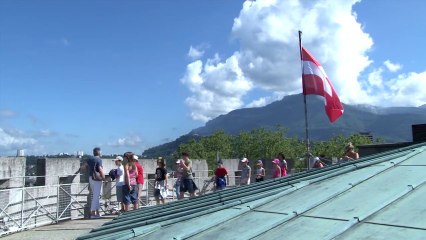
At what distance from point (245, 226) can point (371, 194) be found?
1.30 m

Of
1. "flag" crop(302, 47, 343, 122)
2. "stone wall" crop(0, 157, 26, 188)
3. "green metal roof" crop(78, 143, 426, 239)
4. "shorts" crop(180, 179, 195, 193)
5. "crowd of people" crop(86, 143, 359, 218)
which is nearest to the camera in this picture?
"green metal roof" crop(78, 143, 426, 239)

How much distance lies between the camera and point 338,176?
5.82 m

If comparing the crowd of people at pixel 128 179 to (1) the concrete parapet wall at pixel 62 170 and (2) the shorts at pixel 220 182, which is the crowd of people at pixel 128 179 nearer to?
(1) the concrete parapet wall at pixel 62 170

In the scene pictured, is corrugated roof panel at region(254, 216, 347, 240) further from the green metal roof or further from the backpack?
the backpack

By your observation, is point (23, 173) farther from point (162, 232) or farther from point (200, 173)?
point (200, 173)

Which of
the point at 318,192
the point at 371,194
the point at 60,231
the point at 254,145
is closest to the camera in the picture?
the point at 371,194

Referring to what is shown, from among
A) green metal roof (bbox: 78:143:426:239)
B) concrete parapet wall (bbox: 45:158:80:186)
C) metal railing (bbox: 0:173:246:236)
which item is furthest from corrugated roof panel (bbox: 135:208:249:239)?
concrete parapet wall (bbox: 45:158:80:186)

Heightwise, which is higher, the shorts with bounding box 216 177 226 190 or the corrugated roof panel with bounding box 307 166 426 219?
the corrugated roof panel with bounding box 307 166 426 219

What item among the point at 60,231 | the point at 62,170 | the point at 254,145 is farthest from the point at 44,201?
the point at 254,145

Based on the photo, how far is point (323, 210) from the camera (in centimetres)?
452

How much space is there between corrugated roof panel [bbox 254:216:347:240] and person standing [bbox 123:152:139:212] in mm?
8603

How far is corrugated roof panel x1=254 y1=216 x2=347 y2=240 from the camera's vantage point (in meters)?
3.93

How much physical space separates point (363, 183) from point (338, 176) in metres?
0.71

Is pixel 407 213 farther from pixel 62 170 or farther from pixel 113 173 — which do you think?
pixel 62 170
